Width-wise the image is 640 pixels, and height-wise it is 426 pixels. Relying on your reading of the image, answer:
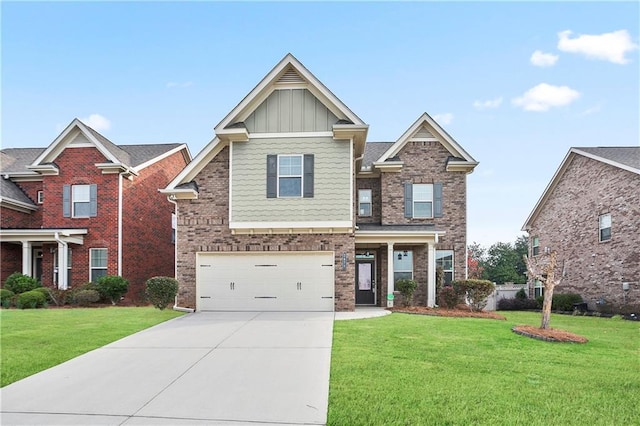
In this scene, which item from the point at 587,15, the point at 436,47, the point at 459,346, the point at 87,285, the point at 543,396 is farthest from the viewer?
the point at 87,285

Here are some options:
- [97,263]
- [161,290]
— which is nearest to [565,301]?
[161,290]

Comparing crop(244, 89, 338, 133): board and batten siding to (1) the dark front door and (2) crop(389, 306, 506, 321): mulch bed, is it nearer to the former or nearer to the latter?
(1) the dark front door

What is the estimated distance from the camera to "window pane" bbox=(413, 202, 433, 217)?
61.6ft

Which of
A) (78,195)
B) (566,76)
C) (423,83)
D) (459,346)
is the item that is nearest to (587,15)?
(566,76)

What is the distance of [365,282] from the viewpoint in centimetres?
1881

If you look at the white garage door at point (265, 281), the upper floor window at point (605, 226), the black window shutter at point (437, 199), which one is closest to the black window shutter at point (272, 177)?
the white garage door at point (265, 281)

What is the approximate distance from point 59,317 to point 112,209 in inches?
283

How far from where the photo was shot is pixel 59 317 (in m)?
13.7

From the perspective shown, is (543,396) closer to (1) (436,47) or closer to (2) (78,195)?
(1) (436,47)

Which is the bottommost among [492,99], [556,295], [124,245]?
[556,295]

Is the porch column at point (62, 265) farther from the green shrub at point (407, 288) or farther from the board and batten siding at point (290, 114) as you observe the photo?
the green shrub at point (407, 288)

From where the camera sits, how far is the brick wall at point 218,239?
15367 millimetres

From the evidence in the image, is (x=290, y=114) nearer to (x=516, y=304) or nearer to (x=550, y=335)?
(x=550, y=335)

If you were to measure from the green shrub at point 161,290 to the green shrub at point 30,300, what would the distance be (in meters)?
5.46
